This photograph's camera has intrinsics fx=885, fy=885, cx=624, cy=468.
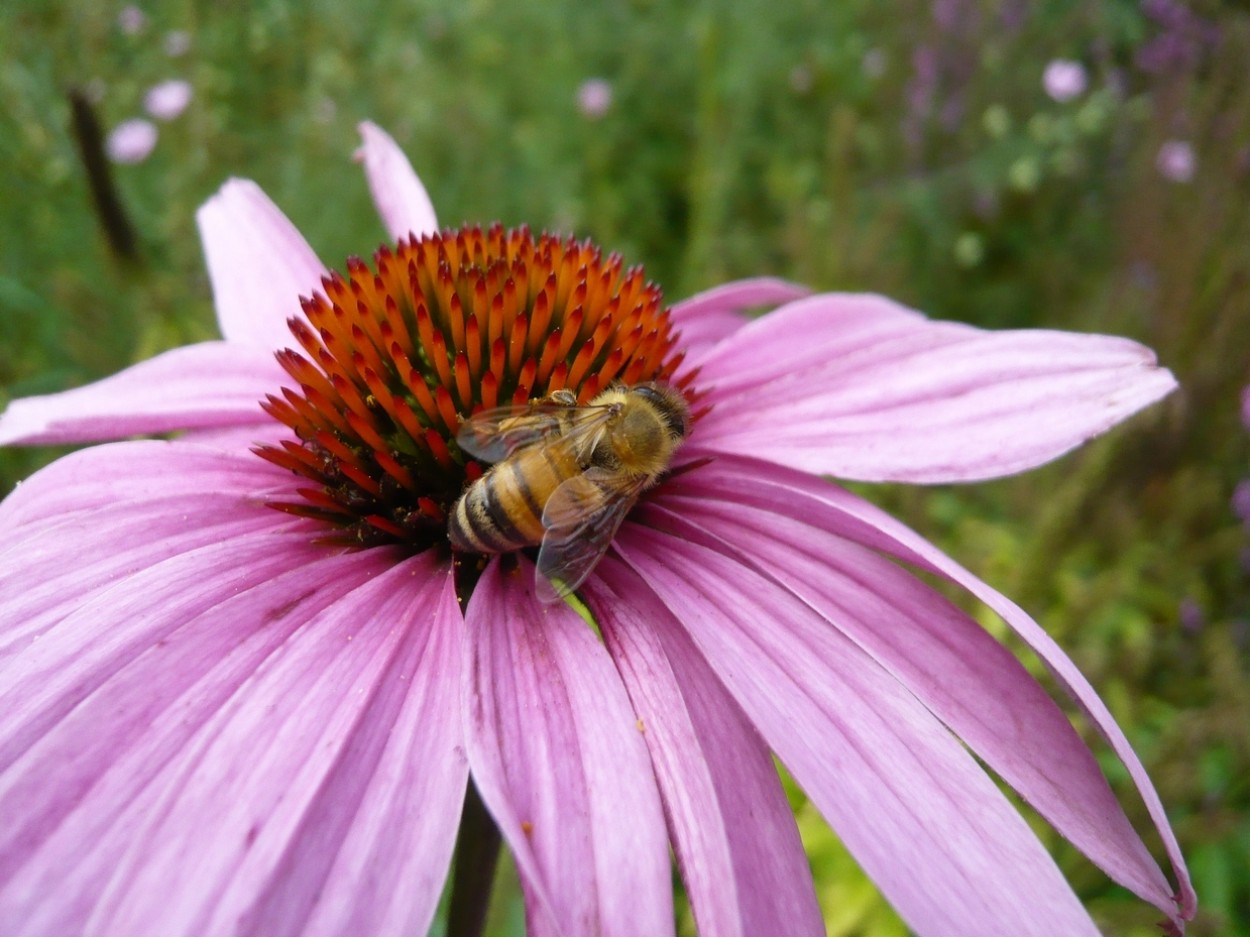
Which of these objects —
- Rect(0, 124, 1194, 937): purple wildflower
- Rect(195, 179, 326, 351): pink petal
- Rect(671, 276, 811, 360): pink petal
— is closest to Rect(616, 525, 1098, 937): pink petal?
Rect(0, 124, 1194, 937): purple wildflower

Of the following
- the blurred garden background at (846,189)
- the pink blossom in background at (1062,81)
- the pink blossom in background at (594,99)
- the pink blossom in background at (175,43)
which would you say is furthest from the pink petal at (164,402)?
the pink blossom in background at (1062,81)

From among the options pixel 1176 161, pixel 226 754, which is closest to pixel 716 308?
pixel 226 754

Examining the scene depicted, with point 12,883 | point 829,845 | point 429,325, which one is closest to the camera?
point 12,883

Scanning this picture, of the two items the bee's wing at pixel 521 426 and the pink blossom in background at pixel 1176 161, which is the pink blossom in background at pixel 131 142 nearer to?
the bee's wing at pixel 521 426

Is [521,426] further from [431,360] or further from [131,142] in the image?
[131,142]

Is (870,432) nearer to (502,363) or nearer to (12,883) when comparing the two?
(502,363)

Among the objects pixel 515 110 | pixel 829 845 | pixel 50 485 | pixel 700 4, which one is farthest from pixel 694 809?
pixel 700 4
